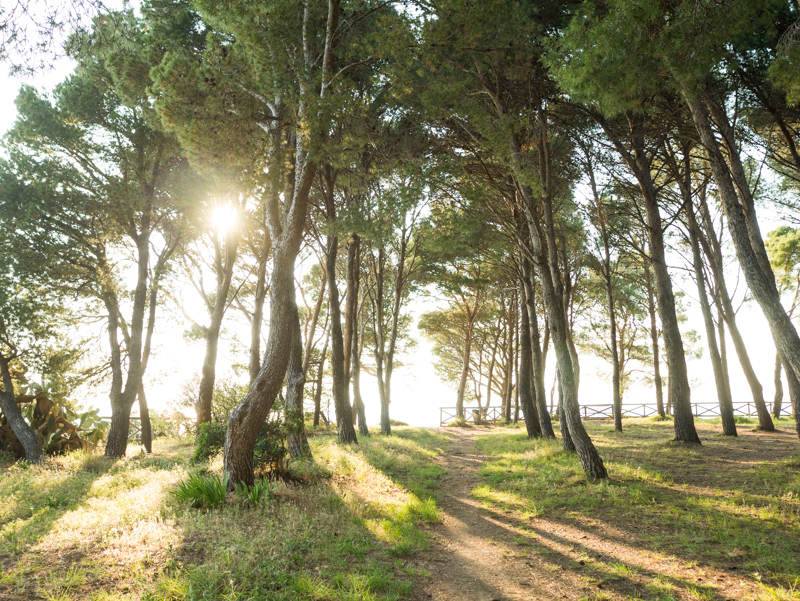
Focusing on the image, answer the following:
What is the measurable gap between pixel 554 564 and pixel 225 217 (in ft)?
41.6

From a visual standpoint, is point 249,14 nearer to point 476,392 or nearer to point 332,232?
point 332,232

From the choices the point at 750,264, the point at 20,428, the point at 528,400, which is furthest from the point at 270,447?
the point at 528,400

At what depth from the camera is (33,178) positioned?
1201cm

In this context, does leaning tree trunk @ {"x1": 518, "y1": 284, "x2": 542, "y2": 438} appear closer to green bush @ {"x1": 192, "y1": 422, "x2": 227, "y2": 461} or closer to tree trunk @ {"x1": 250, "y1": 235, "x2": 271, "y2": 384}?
tree trunk @ {"x1": 250, "y1": 235, "x2": 271, "y2": 384}

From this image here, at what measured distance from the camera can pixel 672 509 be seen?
18.8ft

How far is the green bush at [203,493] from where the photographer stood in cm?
527

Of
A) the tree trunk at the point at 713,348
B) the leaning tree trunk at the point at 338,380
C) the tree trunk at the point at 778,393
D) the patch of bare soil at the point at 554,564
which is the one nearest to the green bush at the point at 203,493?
the patch of bare soil at the point at 554,564

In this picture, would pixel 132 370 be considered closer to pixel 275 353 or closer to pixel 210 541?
pixel 275 353

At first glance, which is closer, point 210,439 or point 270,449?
point 270,449

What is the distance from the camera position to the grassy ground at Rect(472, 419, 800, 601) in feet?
13.1

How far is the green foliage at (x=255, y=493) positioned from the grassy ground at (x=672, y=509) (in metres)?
3.08

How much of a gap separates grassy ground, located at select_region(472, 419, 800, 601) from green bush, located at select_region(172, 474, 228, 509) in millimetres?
3628

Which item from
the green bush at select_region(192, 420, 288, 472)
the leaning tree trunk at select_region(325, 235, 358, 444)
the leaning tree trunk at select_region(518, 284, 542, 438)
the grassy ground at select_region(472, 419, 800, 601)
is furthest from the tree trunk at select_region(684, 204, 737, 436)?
the green bush at select_region(192, 420, 288, 472)

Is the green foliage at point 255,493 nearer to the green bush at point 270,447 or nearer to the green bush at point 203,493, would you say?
the green bush at point 203,493
